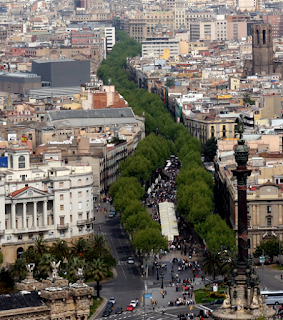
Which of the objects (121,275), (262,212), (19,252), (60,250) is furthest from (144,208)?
(60,250)

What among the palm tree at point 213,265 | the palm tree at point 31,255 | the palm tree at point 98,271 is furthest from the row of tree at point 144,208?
the palm tree at point 98,271

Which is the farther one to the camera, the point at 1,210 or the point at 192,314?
the point at 1,210

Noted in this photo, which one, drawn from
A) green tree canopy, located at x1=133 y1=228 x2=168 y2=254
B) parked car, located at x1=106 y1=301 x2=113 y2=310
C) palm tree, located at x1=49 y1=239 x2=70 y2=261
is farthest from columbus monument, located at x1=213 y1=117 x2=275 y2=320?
green tree canopy, located at x1=133 y1=228 x2=168 y2=254

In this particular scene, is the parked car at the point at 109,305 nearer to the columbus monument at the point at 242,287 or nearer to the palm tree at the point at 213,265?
the palm tree at the point at 213,265

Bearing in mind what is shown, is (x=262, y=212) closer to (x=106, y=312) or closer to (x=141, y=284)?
(x=141, y=284)

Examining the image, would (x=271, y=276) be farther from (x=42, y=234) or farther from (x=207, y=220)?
(x=42, y=234)

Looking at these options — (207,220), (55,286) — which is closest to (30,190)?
(207,220)
